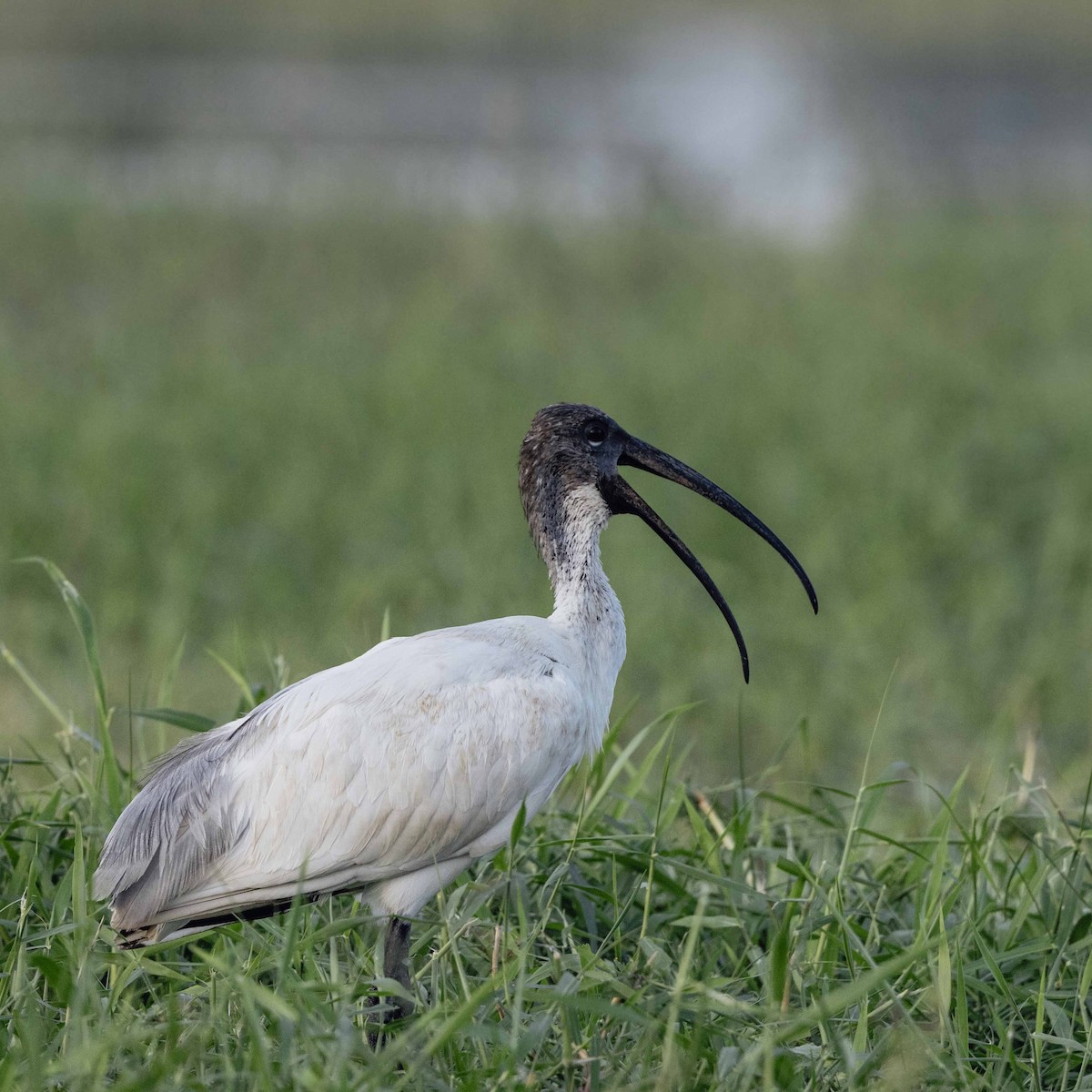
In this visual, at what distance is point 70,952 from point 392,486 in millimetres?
5426

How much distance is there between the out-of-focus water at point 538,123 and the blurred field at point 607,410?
8.89ft

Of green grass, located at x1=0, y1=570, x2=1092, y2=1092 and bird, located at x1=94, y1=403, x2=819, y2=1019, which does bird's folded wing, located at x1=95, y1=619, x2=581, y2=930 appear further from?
green grass, located at x1=0, y1=570, x2=1092, y2=1092

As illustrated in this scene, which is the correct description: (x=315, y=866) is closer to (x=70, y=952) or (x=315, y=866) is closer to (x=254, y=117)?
(x=70, y=952)

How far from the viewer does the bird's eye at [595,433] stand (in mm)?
3320

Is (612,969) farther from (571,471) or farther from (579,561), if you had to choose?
(571,471)

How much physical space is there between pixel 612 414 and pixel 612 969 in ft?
20.9

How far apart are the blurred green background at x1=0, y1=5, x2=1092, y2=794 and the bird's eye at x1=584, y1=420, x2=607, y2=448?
2.49ft

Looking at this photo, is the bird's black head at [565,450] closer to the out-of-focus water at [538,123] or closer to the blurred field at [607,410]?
the blurred field at [607,410]

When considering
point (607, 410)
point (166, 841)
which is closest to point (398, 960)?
point (166, 841)

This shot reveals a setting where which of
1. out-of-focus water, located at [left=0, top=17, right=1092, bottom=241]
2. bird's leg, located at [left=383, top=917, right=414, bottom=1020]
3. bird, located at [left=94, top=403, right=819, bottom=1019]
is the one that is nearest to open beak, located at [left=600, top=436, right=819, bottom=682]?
bird, located at [left=94, top=403, right=819, bottom=1019]

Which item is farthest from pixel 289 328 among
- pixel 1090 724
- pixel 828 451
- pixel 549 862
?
pixel 549 862

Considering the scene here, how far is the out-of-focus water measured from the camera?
16391 millimetres

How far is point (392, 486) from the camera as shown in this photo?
8.04 m

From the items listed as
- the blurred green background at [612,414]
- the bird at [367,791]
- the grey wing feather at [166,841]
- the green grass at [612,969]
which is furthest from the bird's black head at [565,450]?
the grey wing feather at [166,841]
